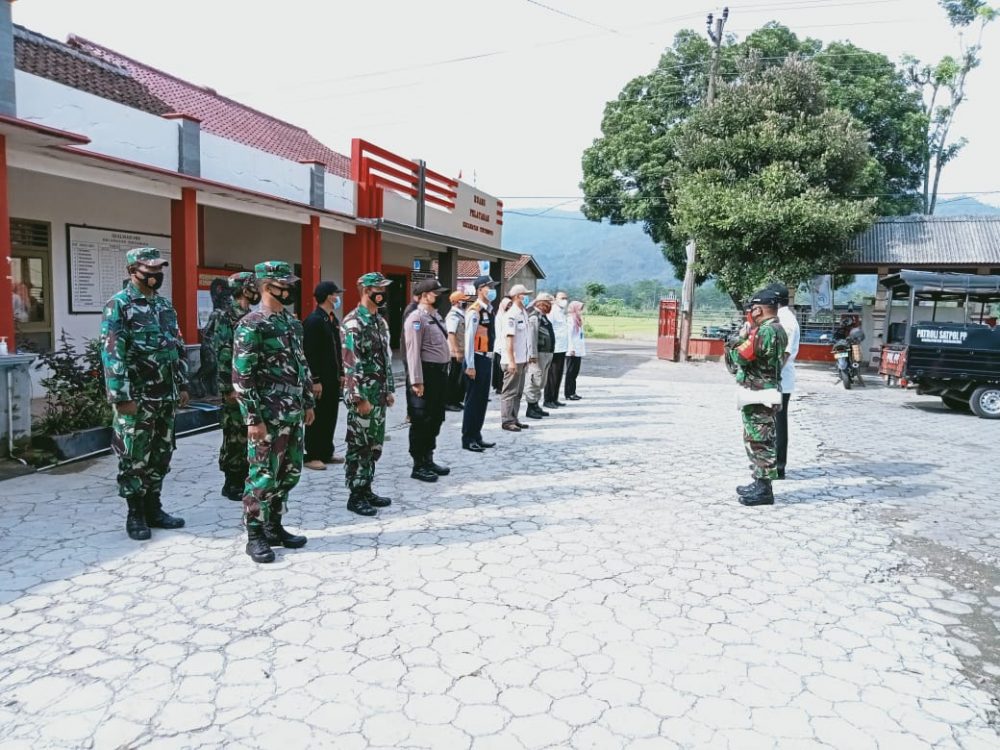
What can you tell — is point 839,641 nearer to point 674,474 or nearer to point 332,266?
point 674,474

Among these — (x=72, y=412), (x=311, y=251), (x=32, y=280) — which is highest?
(x=311, y=251)

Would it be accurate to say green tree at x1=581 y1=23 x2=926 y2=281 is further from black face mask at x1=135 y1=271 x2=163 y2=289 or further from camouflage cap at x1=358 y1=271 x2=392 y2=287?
black face mask at x1=135 y1=271 x2=163 y2=289

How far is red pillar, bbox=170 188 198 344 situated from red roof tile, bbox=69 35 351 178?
149 inches

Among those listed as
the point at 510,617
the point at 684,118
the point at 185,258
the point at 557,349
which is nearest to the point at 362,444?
the point at 510,617

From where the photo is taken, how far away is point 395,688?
2672mm

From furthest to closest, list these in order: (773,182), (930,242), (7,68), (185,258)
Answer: (930,242), (773,182), (185,258), (7,68)

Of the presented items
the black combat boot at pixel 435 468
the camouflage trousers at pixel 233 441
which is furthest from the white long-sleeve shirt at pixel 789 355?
the camouflage trousers at pixel 233 441

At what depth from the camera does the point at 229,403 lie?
482 centimetres

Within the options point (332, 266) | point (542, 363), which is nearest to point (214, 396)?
point (542, 363)

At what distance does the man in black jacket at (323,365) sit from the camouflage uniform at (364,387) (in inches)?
38.1

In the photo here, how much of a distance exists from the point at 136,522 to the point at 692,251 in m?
16.1

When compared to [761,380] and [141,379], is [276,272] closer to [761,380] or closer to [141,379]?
[141,379]

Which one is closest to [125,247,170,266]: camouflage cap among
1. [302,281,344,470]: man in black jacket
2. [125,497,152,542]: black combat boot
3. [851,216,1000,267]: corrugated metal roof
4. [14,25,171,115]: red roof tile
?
[125,497,152,542]: black combat boot

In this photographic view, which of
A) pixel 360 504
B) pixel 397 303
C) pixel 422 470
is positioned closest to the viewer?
pixel 360 504
